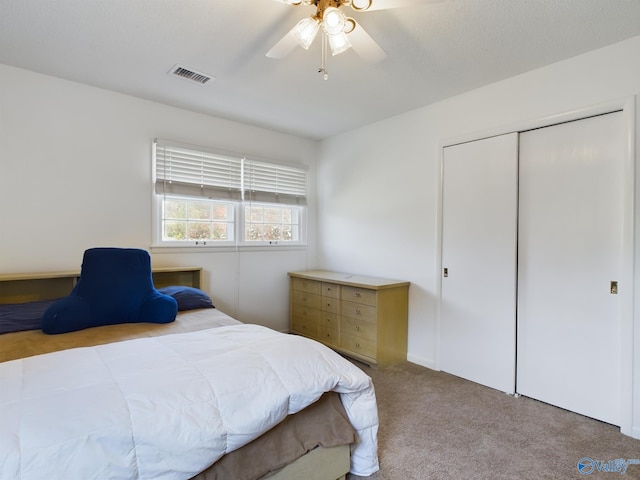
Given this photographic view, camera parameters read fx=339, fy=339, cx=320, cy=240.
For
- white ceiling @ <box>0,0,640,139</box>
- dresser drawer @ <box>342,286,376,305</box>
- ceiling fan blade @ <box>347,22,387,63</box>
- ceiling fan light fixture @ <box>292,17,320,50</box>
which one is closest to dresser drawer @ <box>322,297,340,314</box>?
dresser drawer @ <box>342,286,376,305</box>

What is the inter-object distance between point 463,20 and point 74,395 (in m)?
2.60

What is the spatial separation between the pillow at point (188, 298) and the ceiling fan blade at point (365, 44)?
219 cm

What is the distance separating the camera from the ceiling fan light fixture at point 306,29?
5.37ft

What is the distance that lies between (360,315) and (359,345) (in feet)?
0.97

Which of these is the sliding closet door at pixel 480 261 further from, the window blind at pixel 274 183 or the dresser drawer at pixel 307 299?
the window blind at pixel 274 183

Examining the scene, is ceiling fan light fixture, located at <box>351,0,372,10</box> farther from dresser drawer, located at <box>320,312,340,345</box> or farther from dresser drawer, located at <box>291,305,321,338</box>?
dresser drawer, located at <box>291,305,321,338</box>

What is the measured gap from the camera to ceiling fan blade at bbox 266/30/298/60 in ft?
5.68

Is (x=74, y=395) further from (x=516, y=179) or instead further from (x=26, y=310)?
(x=516, y=179)

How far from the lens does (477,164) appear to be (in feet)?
9.58

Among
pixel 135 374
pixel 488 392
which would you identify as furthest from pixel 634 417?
pixel 135 374

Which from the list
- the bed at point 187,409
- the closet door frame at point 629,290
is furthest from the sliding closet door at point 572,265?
the bed at point 187,409

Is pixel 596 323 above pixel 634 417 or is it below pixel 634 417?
above

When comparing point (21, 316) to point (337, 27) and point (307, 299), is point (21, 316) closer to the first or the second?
point (307, 299)

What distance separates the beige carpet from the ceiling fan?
2.23 metres
